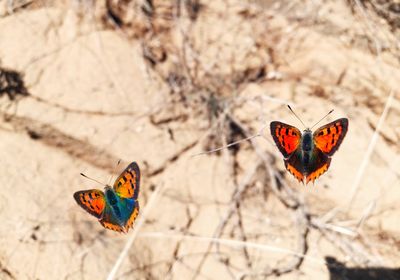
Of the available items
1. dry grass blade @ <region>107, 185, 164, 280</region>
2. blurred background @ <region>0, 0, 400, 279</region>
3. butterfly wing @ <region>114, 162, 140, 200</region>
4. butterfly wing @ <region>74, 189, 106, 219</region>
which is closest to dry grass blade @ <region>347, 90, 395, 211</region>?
blurred background @ <region>0, 0, 400, 279</region>

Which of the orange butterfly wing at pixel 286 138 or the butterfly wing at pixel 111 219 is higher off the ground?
the orange butterfly wing at pixel 286 138

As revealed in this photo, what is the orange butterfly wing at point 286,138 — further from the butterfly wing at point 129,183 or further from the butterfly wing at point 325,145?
the butterfly wing at point 129,183

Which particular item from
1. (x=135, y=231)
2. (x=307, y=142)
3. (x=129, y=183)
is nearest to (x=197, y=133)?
(x=135, y=231)

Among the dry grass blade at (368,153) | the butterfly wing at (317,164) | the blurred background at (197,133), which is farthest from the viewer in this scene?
the dry grass blade at (368,153)

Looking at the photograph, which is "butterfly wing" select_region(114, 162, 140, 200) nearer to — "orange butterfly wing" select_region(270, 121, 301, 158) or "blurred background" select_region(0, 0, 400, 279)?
"blurred background" select_region(0, 0, 400, 279)

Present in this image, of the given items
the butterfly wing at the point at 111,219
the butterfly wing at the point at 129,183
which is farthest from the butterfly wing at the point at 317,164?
the butterfly wing at the point at 111,219

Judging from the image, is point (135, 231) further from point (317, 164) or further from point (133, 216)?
point (317, 164)
